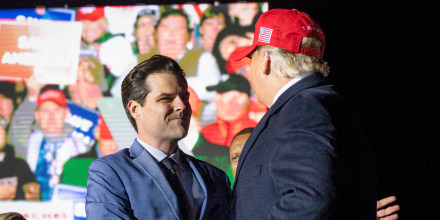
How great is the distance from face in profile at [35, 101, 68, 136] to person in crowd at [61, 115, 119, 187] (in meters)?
0.24

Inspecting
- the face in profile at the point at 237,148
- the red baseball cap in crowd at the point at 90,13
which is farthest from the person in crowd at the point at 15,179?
the face in profile at the point at 237,148

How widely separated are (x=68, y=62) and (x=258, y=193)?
2.69 m

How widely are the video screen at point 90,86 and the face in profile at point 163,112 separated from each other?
1.62 meters

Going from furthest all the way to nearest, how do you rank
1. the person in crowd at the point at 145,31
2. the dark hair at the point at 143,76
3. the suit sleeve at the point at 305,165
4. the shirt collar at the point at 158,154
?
1. the person in crowd at the point at 145,31
2. the dark hair at the point at 143,76
3. the shirt collar at the point at 158,154
4. the suit sleeve at the point at 305,165

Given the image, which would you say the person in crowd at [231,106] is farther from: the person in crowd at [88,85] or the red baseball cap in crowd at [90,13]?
the red baseball cap in crowd at [90,13]

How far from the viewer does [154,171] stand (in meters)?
1.81

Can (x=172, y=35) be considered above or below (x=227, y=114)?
above

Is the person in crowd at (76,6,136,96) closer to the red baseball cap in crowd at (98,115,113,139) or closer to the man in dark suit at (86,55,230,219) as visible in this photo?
the red baseball cap in crowd at (98,115,113,139)

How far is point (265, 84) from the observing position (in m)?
1.55

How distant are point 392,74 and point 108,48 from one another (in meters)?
2.03

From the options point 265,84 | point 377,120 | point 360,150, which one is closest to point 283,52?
point 265,84

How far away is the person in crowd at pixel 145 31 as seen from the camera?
3.76 meters

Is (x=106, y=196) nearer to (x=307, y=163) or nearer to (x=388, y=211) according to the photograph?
(x=307, y=163)

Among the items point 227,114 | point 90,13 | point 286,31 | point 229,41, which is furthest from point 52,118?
point 286,31
